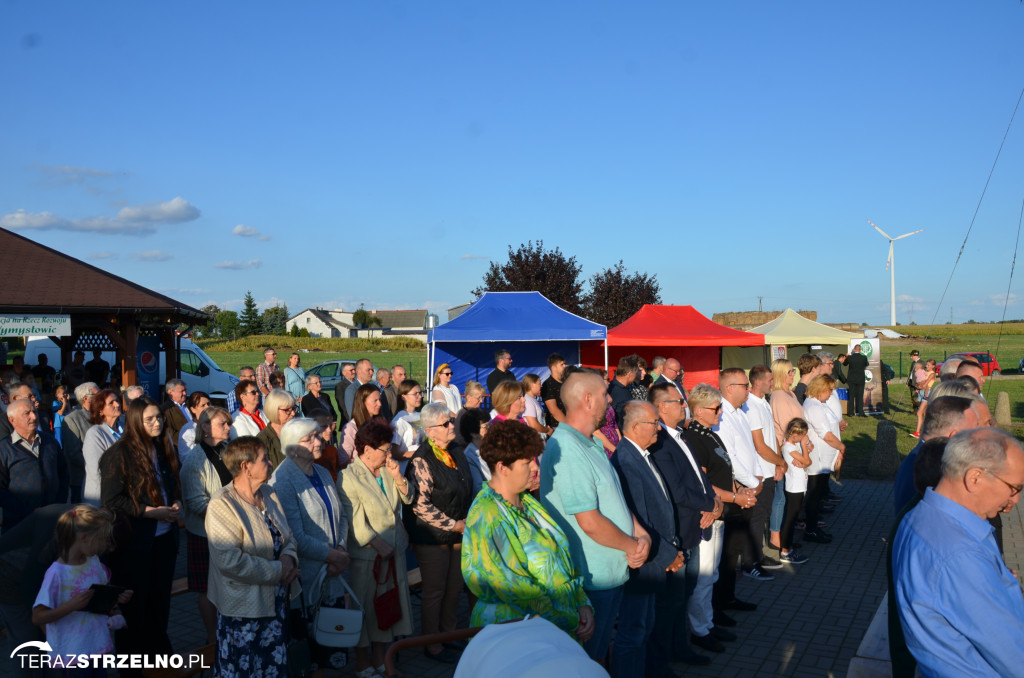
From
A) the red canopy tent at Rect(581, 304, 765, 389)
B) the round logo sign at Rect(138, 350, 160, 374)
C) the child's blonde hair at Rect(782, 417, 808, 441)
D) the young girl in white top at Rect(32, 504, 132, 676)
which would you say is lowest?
the young girl in white top at Rect(32, 504, 132, 676)

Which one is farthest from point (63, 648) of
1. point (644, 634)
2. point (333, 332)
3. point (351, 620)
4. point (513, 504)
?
point (333, 332)

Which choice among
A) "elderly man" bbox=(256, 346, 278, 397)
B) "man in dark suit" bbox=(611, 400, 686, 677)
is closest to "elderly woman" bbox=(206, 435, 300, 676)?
"man in dark suit" bbox=(611, 400, 686, 677)

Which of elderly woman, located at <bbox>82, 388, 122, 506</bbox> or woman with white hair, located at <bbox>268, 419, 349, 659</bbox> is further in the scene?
elderly woman, located at <bbox>82, 388, 122, 506</bbox>

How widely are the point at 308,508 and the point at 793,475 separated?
16.2 feet

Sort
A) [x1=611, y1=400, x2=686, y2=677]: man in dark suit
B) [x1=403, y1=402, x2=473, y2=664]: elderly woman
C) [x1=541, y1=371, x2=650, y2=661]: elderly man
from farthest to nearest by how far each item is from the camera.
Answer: [x1=403, y1=402, x2=473, y2=664]: elderly woman → [x1=611, y1=400, x2=686, y2=677]: man in dark suit → [x1=541, y1=371, x2=650, y2=661]: elderly man

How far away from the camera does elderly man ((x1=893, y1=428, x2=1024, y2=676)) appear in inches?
93.9

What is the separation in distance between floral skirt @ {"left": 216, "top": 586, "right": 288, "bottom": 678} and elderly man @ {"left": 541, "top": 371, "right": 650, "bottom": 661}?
1650 mm

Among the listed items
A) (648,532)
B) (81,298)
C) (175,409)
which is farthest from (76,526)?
(81,298)

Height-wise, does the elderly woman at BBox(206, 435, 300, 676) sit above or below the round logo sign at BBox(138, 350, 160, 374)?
below

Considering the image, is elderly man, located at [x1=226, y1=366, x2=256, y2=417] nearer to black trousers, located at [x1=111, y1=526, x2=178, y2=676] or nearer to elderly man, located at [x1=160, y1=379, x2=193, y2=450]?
elderly man, located at [x1=160, y1=379, x2=193, y2=450]

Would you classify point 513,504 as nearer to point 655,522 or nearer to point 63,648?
point 655,522

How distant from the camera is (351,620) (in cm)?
420

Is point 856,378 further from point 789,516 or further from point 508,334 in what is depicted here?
point 789,516

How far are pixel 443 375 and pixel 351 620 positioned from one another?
21.8ft
